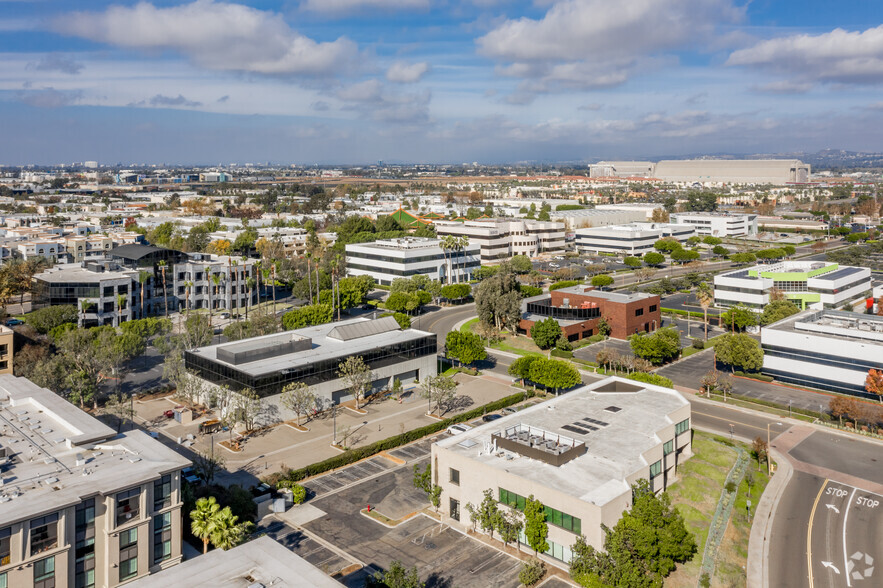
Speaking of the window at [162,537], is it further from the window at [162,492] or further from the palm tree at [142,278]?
the palm tree at [142,278]

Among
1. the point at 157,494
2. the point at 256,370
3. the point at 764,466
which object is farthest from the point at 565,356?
the point at 157,494

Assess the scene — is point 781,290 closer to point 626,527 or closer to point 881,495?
point 881,495

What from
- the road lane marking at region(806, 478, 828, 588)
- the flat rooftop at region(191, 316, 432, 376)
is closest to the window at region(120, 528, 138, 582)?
the flat rooftop at region(191, 316, 432, 376)

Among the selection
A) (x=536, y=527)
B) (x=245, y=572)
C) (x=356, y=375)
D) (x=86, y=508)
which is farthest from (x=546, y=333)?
(x=86, y=508)

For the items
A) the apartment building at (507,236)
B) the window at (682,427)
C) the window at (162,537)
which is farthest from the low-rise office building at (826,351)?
the apartment building at (507,236)

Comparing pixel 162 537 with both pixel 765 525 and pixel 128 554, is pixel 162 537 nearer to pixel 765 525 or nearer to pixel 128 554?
pixel 128 554

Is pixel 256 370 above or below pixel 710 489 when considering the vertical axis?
above
